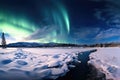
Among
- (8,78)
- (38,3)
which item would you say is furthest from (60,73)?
(38,3)

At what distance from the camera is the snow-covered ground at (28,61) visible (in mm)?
2436

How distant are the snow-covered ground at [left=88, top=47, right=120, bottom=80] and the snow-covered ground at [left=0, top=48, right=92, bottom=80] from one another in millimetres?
493

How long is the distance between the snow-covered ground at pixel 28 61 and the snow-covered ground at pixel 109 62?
19.4 inches

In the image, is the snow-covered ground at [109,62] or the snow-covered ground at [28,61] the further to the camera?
the snow-covered ground at [109,62]

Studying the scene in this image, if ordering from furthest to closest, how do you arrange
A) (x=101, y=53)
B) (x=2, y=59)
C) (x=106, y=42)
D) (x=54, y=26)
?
(x=101, y=53), (x=106, y=42), (x=54, y=26), (x=2, y=59)

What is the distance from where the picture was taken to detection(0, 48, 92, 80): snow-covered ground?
2.44m

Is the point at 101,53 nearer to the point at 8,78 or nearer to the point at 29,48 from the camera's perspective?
the point at 29,48

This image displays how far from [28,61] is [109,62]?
3.82 feet

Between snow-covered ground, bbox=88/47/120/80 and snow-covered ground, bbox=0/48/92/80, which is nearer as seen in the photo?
snow-covered ground, bbox=0/48/92/80

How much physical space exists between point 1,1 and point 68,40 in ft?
3.03

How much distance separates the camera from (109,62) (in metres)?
2.98

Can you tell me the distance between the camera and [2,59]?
244cm

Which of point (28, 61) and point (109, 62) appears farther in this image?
point (109, 62)

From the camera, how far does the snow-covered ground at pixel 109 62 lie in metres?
2.93
